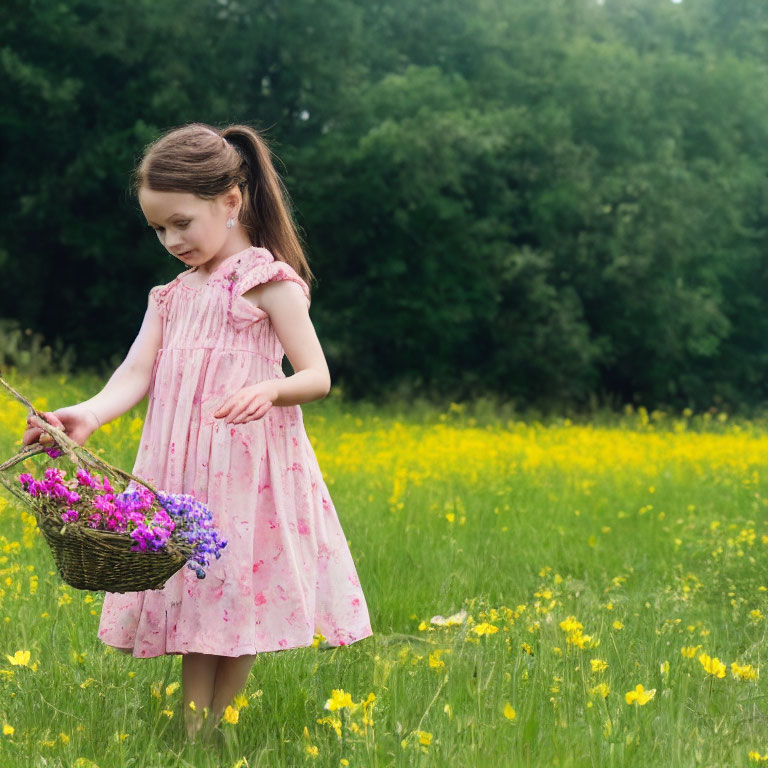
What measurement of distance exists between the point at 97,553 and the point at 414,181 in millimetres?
15413

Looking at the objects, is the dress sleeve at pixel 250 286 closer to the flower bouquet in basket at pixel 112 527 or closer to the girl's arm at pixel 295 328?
the girl's arm at pixel 295 328

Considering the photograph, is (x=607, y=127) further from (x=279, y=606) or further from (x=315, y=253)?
(x=279, y=606)

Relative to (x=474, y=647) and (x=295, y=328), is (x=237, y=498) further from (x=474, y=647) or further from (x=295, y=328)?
(x=474, y=647)

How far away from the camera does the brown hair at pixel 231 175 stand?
8.86 feet

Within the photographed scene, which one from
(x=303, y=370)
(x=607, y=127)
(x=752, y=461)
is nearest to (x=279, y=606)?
(x=303, y=370)

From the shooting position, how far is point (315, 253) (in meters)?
17.9

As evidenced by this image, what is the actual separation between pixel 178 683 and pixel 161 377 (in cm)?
82

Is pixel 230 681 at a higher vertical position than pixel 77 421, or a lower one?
lower

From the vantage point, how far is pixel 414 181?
17125mm

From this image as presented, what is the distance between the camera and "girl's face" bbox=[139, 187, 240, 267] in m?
2.69

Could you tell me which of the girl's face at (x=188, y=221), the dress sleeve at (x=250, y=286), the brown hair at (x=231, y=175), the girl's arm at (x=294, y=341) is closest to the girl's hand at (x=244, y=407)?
the girl's arm at (x=294, y=341)

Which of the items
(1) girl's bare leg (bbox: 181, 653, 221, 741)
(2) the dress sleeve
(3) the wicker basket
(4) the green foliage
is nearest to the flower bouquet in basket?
(3) the wicker basket

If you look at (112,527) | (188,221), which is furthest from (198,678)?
(188,221)

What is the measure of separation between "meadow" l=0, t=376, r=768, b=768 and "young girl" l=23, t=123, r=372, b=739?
0.18 m
